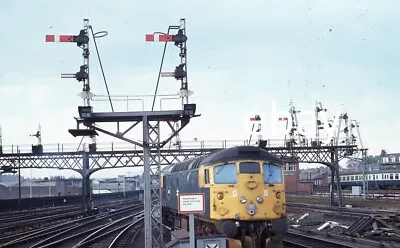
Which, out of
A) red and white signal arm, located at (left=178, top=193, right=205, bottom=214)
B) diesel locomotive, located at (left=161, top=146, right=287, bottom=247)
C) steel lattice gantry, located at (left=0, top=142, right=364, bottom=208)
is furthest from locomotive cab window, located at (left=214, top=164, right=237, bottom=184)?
steel lattice gantry, located at (left=0, top=142, right=364, bottom=208)

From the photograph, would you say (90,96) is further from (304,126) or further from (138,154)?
(304,126)

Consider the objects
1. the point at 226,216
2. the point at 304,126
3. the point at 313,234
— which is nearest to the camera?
the point at 226,216

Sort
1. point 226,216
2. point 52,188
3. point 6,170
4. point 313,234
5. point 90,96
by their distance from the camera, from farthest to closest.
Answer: point 52,188
point 6,170
point 313,234
point 90,96
point 226,216

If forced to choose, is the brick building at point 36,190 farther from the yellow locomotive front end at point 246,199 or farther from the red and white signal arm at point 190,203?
the red and white signal arm at point 190,203

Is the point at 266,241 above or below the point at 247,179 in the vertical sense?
below

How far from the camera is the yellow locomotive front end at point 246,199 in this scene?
15922mm

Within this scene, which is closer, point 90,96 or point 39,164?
point 90,96

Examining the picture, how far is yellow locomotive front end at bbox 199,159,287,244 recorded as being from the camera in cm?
1592

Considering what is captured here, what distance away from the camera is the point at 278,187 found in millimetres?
16641

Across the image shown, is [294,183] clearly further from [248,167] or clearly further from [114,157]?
[248,167]

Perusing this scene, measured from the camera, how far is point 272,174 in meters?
16.7

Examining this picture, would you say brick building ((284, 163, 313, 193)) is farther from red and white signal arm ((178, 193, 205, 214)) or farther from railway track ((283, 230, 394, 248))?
red and white signal arm ((178, 193, 205, 214))

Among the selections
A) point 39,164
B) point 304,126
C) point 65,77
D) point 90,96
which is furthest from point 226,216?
point 304,126

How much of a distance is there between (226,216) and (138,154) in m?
43.3
